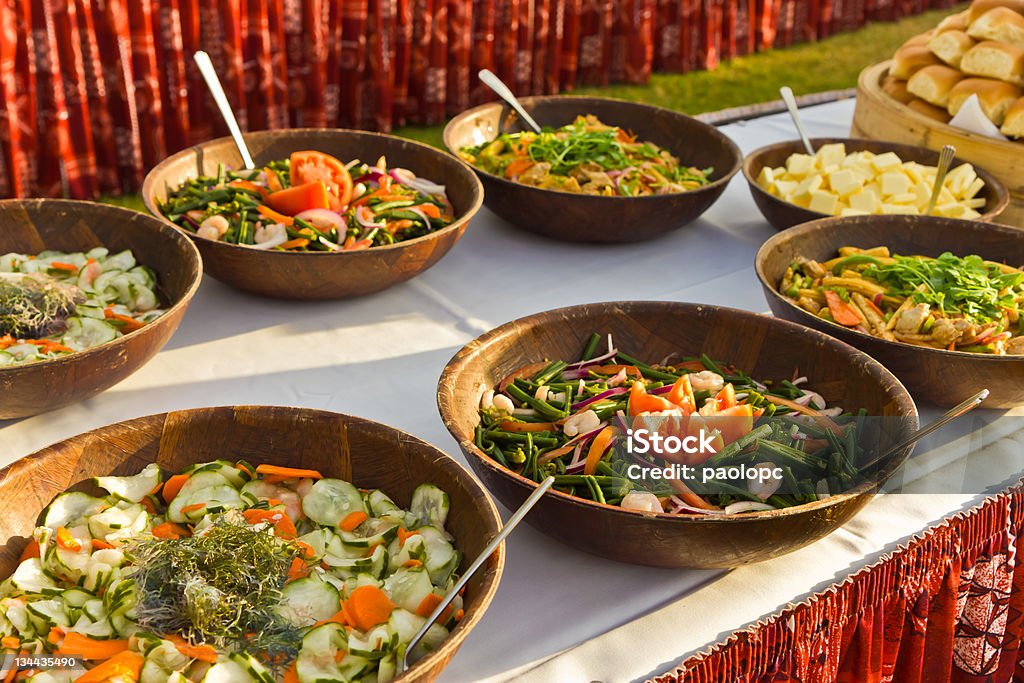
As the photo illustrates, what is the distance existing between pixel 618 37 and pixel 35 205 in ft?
15.2

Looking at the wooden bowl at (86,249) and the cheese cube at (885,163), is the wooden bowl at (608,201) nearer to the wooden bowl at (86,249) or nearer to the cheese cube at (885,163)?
the cheese cube at (885,163)

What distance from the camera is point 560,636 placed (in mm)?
1198

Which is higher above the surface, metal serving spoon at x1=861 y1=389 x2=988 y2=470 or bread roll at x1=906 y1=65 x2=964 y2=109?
bread roll at x1=906 y1=65 x2=964 y2=109

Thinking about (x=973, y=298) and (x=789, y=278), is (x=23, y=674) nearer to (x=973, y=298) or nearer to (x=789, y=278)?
(x=789, y=278)

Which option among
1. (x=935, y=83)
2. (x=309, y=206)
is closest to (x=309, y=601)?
(x=309, y=206)

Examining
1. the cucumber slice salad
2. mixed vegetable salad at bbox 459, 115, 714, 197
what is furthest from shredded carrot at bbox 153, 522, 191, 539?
mixed vegetable salad at bbox 459, 115, 714, 197

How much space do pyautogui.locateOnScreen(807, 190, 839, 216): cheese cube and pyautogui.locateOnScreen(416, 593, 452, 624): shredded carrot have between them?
4.64ft

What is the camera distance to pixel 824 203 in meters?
2.17

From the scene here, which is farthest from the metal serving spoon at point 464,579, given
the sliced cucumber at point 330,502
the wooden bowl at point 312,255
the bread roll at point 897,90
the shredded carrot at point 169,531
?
the bread roll at point 897,90

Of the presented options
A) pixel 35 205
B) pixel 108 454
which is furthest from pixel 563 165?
pixel 108 454

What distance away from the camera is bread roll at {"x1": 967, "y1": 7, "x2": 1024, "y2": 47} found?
251cm

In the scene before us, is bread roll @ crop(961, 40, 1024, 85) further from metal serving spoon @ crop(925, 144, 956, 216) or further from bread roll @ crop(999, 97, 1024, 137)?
metal serving spoon @ crop(925, 144, 956, 216)

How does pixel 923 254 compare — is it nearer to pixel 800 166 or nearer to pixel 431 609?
pixel 800 166

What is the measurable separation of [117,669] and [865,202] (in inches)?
71.3
